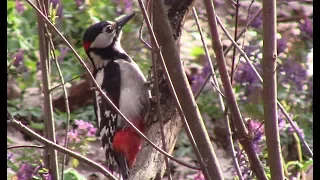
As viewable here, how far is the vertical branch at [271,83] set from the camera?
1.77 m

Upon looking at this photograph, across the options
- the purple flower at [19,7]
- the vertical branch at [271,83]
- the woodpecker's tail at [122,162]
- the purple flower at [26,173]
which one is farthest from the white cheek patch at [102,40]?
the vertical branch at [271,83]

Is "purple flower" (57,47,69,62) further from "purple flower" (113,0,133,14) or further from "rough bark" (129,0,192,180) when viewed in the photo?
"rough bark" (129,0,192,180)

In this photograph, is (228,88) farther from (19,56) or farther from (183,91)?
(19,56)

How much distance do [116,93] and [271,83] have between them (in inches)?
95.9

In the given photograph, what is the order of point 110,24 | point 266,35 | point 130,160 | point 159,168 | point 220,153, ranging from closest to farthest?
point 266,35, point 159,168, point 130,160, point 110,24, point 220,153

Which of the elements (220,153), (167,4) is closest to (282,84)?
(220,153)

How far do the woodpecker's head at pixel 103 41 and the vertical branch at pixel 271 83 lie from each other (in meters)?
2.50

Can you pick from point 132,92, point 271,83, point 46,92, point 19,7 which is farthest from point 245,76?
point 271,83

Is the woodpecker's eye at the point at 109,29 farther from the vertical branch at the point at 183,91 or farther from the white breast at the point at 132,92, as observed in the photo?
the vertical branch at the point at 183,91

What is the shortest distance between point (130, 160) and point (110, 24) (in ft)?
2.92

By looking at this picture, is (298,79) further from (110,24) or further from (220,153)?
(110,24)

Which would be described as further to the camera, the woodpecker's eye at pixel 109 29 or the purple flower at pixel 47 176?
the woodpecker's eye at pixel 109 29
